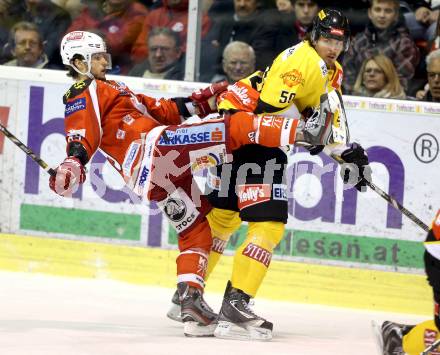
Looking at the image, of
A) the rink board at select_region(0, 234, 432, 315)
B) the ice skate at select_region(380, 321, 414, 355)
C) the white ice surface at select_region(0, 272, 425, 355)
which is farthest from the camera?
the rink board at select_region(0, 234, 432, 315)

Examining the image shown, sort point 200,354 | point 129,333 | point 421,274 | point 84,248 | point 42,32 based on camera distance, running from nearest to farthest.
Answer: point 200,354
point 129,333
point 421,274
point 84,248
point 42,32

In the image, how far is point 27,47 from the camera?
277 inches

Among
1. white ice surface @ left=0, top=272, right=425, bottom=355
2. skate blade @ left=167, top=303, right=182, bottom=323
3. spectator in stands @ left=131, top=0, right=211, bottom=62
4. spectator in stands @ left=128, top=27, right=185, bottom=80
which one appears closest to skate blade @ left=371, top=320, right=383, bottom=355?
white ice surface @ left=0, top=272, right=425, bottom=355

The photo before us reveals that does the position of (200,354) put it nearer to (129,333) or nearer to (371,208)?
Answer: (129,333)

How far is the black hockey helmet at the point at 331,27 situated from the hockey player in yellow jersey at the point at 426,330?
1231 mm

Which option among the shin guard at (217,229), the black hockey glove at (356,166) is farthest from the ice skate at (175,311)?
the black hockey glove at (356,166)

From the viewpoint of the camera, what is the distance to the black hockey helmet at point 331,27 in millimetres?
4855

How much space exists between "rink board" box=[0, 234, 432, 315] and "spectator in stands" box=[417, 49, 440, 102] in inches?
37.6

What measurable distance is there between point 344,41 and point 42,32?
2.74m

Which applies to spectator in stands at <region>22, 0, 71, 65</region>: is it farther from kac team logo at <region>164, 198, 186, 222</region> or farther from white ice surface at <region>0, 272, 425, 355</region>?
kac team logo at <region>164, 198, 186, 222</region>

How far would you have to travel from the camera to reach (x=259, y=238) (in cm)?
476

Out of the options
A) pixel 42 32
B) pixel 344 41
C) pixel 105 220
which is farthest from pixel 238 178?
pixel 42 32

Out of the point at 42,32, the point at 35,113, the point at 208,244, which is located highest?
the point at 42,32

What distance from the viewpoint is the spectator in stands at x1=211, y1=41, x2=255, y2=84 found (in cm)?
655
